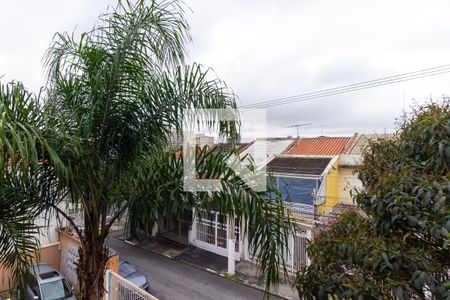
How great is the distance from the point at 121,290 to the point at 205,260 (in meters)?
6.48

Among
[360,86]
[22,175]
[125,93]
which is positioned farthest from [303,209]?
[22,175]

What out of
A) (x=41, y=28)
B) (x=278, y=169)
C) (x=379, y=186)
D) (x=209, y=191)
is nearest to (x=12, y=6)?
(x=41, y=28)

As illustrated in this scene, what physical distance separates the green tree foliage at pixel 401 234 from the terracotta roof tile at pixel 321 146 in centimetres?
1090

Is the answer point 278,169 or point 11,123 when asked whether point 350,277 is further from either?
point 278,169

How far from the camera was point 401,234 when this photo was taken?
2.36m

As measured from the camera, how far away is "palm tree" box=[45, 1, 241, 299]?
2904 mm

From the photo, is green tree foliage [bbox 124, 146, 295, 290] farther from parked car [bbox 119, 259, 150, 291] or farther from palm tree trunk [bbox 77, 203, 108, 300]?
parked car [bbox 119, 259, 150, 291]

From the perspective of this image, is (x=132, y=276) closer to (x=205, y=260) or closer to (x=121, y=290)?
(x=121, y=290)

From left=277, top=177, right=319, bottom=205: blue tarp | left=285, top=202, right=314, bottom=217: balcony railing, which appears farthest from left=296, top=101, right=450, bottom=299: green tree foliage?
left=277, top=177, right=319, bottom=205: blue tarp

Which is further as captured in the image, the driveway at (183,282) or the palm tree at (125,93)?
the driveway at (183,282)

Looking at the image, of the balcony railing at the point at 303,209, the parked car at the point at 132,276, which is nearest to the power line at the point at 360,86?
the balcony railing at the point at 303,209

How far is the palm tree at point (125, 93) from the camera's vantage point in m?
2.90

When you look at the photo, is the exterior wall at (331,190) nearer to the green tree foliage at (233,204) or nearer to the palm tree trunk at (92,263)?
the green tree foliage at (233,204)

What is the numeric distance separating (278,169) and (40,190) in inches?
434
